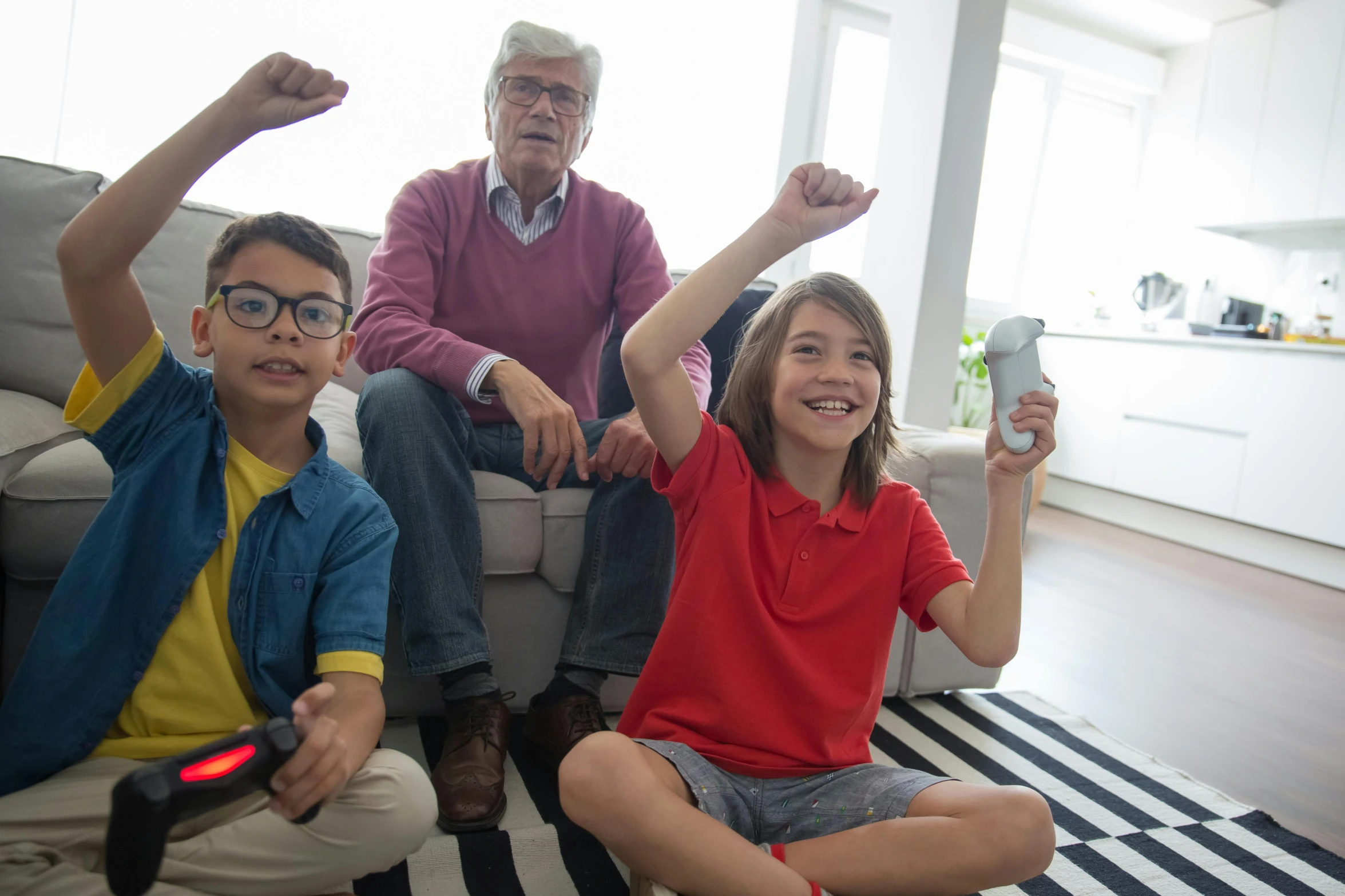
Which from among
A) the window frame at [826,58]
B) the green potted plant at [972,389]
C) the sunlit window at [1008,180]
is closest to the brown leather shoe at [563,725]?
the window frame at [826,58]

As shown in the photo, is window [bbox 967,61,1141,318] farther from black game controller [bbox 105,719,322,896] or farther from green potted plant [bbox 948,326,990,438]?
black game controller [bbox 105,719,322,896]

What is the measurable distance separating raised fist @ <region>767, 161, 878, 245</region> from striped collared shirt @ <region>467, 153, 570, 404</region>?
683mm

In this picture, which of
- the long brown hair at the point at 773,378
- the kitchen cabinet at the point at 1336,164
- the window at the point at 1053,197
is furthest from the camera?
the window at the point at 1053,197

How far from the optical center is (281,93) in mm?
825

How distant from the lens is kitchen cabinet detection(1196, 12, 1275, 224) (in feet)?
13.7

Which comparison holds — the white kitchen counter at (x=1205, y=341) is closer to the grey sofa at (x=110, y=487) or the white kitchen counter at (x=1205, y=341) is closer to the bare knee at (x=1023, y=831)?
the grey sofa at (x=110, y=487)

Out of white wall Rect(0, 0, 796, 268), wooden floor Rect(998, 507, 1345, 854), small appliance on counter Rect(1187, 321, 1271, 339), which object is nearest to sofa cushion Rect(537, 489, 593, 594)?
wooden floor Rect(998, 507, 1345, 854)

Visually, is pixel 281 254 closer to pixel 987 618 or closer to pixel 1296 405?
pixel 987 618

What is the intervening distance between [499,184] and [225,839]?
42.7 inches

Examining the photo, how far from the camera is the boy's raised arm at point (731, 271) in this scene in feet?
3.14

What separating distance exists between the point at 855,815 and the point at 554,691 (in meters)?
0.51

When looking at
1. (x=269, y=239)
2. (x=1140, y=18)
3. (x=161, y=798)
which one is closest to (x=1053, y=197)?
(x=1140, y=18)

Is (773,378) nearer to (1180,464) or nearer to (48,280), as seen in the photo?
(48,280)

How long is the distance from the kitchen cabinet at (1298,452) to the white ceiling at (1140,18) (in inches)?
74.7
